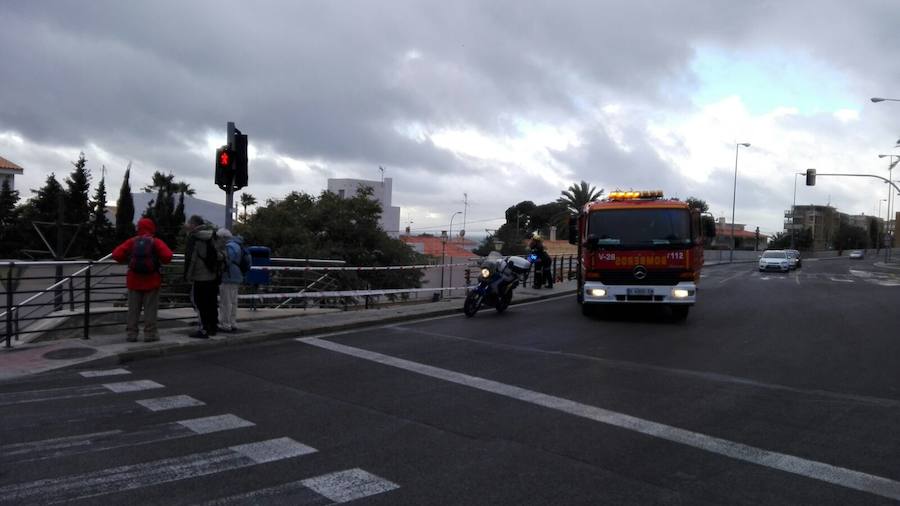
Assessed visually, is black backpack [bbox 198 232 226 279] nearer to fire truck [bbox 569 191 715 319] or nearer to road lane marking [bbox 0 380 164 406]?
road lane marking [bbox 0 380 164 406]

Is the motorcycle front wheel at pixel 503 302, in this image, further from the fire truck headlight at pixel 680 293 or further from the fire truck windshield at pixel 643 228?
the fire truck headlight at pixel 680 293

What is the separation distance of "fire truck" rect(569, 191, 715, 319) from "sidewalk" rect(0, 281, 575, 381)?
2615 mm

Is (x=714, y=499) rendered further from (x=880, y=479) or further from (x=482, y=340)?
(x=482, y=340)

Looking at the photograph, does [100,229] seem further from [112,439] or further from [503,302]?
[112,439]

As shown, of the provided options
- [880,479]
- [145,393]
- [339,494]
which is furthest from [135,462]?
[880,479]

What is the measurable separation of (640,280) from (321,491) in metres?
10.1

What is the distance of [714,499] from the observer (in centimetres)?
426

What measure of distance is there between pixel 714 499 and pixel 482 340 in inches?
252

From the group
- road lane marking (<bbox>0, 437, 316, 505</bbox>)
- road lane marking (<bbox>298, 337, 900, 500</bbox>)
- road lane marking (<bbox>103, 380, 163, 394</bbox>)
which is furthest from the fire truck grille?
road lane marking (<bbox>0, 437, 316, 505</bbox>)

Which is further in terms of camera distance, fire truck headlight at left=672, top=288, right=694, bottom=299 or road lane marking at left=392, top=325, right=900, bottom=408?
fire truck headlight at left=672, top=288, right=694, bottom=299

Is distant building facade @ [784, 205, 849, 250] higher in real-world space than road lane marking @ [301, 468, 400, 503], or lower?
higher

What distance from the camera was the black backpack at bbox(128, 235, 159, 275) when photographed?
8648mm

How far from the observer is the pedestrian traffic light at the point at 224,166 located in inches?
423

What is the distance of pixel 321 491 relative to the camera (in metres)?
4.23
